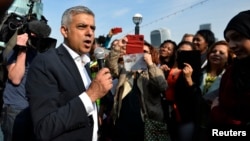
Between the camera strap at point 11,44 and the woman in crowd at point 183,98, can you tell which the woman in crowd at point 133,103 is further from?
the camera strap at point 11,44

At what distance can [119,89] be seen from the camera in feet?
11.7

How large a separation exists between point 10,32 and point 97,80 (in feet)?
6.01

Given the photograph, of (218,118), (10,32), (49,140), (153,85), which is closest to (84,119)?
(49,140)

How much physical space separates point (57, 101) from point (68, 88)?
112 millimetres

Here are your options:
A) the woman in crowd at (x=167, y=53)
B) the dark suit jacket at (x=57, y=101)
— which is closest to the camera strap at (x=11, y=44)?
the dark suit jacket at (x=57, y=101)

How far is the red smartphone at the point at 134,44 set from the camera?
10.8 feet

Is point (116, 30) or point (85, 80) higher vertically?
point (116, 30)

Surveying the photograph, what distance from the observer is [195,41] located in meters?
4.95

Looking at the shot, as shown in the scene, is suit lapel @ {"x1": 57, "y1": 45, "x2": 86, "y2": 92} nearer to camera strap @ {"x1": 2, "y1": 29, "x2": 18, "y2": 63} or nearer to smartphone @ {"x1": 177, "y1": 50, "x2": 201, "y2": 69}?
camera strap @ {"x1": 2, "y1": 29, "x2": 18, "y2": 63}

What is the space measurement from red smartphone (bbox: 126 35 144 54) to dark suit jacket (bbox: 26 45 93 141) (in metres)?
1.13

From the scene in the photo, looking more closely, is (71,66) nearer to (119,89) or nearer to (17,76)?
(119,89)

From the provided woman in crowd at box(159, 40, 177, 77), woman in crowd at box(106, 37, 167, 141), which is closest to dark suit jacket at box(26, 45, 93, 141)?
woman in crowd at box(106, 37, 167, 141)

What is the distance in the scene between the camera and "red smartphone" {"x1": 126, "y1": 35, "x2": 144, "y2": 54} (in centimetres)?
328

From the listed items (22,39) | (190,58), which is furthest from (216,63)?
(22,39)
